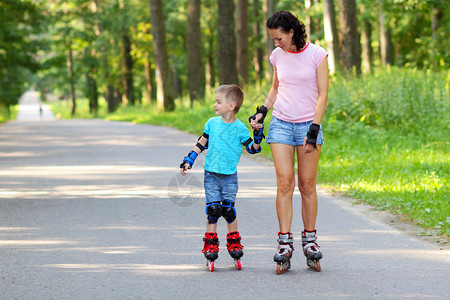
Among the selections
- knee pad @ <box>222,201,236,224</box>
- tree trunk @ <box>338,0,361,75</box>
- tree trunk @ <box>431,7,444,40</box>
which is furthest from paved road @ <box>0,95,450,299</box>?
tree trunk @ <box>431,7,444,40</box>

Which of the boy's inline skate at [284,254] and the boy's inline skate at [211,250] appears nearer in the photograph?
the boy's inline skate at [284,254]

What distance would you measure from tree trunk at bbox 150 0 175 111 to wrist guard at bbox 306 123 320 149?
2606 cm

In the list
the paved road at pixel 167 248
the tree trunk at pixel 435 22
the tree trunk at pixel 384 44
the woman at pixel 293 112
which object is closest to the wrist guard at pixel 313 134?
the woman at pixel 293 112

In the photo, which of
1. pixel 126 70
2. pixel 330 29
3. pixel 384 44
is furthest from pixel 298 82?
pixel 126 70

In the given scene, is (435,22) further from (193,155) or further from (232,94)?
(193,155)

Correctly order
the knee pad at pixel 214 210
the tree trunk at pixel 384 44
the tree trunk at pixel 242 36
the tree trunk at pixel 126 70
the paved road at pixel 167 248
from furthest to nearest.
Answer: the tree trunk at pixel 126 70 → the tree trunk at pixel 384 44 → the tree trunk at pixel 242 36 → the knee pad at pixel 214 210 → the paved road at pixel 167 248

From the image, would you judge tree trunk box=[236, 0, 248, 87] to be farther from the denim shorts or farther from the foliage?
the denim shorts

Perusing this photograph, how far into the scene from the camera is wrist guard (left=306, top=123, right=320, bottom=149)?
546 cm

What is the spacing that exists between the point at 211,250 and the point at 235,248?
21cm

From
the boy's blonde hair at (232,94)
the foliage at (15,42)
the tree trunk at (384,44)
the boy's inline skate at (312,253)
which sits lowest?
the boy's inline skate at (312,253)

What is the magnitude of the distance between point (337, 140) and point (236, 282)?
994 cm

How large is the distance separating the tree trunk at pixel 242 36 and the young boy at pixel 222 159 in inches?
920

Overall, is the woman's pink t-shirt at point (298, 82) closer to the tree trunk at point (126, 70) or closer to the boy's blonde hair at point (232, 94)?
the boy's blonde hair at point (232, 94)

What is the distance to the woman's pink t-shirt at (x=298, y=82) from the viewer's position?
A: 18.2 ft
